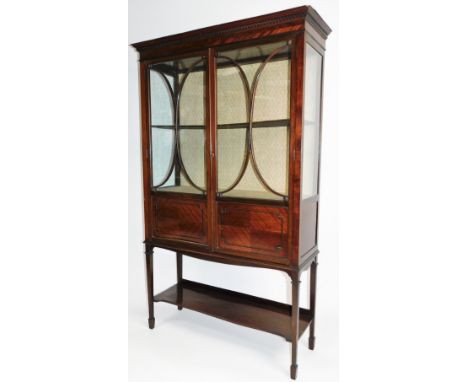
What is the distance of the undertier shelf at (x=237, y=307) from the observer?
206 centimetres

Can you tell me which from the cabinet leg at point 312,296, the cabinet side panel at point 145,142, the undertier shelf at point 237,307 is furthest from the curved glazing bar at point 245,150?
the undertier shelf at point 237,307

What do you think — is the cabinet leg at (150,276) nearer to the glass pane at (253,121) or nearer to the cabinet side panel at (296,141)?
the glass pane at (253,121)

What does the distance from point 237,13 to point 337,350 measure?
2318 millimetres

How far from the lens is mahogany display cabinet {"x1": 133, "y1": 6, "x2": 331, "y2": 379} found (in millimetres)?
1744

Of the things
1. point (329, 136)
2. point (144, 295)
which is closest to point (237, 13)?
point (329, 136)

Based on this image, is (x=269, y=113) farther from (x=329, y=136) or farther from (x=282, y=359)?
(x=282, y=359)

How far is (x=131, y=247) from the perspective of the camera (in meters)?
3.02

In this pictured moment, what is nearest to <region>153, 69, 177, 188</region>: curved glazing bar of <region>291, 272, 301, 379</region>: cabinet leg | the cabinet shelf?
the cabinet shelf

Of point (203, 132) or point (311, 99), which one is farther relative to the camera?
point (203, 132)

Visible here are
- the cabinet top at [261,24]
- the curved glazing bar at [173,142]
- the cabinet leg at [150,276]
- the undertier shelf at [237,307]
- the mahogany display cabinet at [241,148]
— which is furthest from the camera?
the cabinet leg at [150,276]

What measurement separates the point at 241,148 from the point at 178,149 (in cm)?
45

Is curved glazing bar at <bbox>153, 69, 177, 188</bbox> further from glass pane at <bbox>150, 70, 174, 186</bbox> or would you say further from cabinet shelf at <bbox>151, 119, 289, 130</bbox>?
cabinet shelf at <bbox>151, 119, 289, 130</bbox>

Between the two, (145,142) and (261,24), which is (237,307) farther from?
(261,24)

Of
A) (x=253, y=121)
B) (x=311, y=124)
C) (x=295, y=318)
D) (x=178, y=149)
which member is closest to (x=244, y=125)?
(x=253, y=121)
